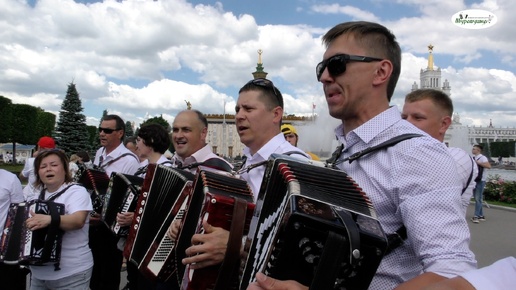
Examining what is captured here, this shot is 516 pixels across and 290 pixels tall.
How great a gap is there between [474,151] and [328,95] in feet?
45.6

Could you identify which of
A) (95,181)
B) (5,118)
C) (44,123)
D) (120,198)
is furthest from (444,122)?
(44,123)

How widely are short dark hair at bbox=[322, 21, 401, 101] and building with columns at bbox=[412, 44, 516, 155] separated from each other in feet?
9.17

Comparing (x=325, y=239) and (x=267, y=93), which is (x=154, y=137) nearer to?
(x=267, y=93)

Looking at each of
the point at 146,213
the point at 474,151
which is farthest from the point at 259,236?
the point at 474,151

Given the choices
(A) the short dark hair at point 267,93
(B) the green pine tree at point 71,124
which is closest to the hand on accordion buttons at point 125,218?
(A) the short dark hair at point 267,93

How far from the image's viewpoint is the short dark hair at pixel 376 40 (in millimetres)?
2086

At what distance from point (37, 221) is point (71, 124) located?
3358cm

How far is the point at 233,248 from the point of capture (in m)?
2.34

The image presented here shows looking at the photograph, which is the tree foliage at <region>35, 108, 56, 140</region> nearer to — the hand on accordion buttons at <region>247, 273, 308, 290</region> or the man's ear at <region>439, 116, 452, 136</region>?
the man's ear at <region>439, 116, 452, 136</region>

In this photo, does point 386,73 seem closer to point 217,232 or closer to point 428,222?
point 428,222

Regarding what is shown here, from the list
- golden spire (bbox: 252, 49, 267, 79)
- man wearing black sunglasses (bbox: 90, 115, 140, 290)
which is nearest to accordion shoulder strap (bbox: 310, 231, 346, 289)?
man wearing black sunglasses (bbox: 90, 115, 140, 290)

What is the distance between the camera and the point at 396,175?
1.76 meters

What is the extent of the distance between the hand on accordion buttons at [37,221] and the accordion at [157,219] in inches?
33.2

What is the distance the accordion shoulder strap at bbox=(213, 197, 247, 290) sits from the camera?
234 centimetres
